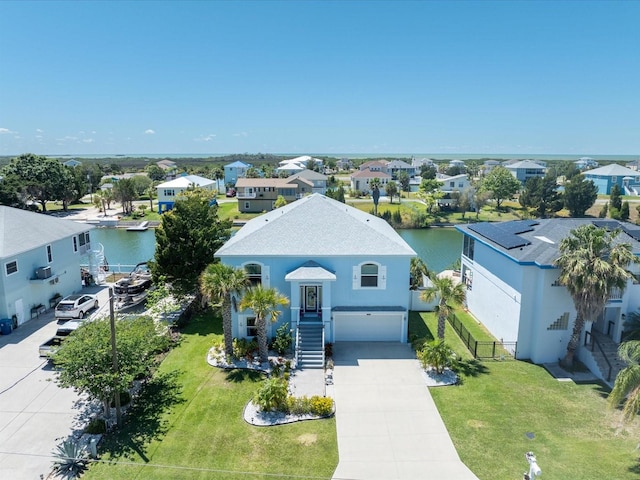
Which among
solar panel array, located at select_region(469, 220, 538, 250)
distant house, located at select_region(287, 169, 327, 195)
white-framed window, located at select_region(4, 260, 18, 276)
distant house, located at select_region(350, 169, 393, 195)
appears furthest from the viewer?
distant house, located at select_region(350, 169, 393, 195)

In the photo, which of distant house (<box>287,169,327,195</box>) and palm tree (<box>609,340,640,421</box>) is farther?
distant house (<box>287,169,327,195</box>)

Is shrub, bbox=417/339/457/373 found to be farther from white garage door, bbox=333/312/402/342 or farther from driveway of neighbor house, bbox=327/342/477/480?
white garage door, bbox=333/312/402/342

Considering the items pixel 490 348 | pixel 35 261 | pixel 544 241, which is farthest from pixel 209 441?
pixel 35 261

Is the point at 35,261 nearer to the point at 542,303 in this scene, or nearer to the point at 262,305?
the point at 262,305

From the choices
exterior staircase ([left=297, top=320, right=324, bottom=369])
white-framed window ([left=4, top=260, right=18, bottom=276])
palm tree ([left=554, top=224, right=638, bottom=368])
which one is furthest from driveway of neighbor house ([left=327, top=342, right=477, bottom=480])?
white-framed window ([left=4, top=260, right=18, bottom=276])

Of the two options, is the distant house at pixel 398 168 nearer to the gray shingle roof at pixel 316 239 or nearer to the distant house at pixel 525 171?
the distant house at pixel 525 171

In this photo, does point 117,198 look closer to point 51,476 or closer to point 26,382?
point 26,382

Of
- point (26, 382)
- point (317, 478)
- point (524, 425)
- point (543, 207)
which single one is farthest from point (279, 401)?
point (543, 207)

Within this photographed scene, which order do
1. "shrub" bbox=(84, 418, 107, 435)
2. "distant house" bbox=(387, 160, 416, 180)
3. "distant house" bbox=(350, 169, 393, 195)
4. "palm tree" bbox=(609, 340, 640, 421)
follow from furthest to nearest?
"distant house" bbox=(387, 160, 416, 180) → "distant house" bbox=(350, 169, 393, 195) → "shrub" bbox=(84, 418, 107, 435) → "palm tree" bbox=(609, 340, 640, 421)
